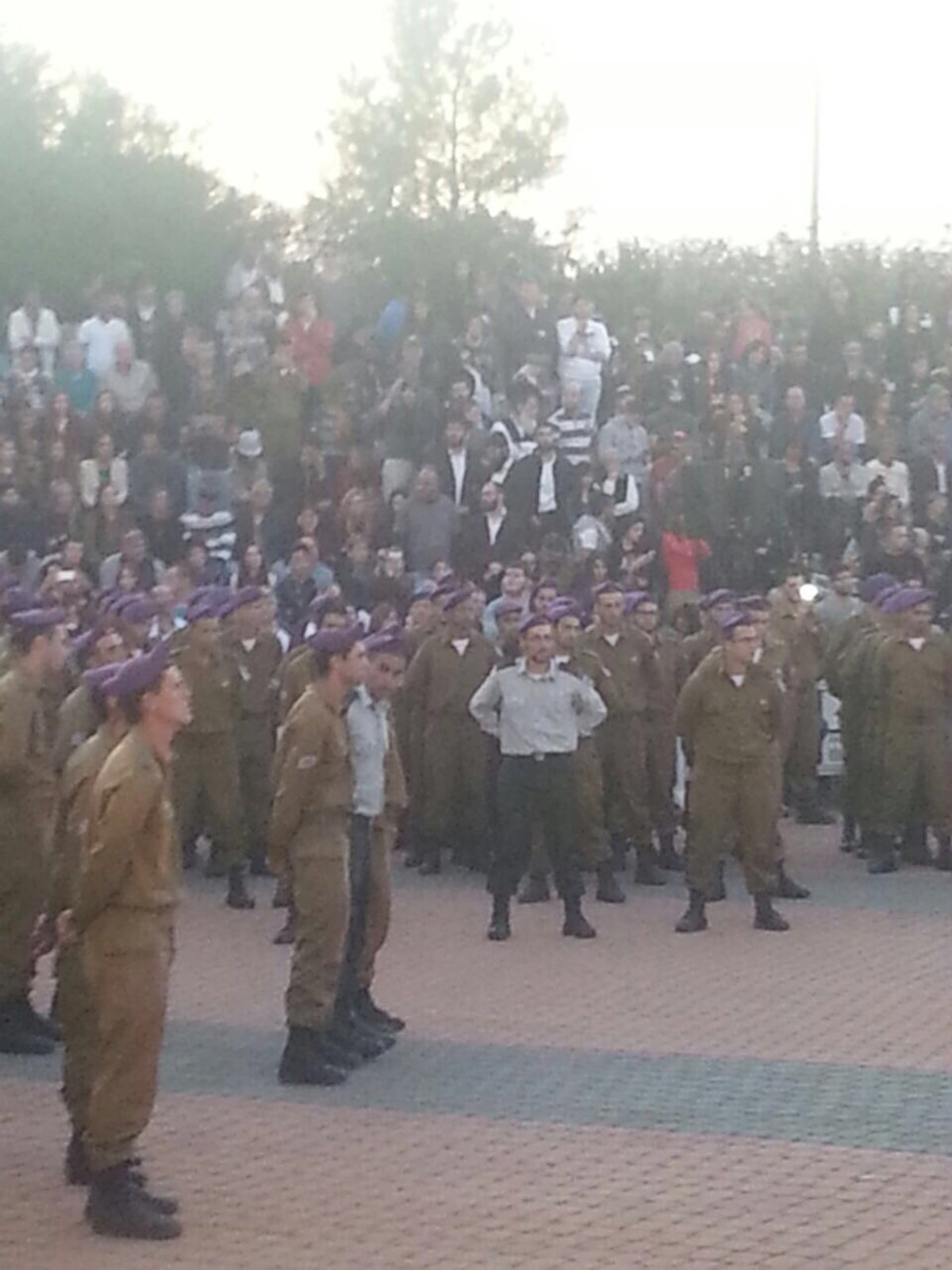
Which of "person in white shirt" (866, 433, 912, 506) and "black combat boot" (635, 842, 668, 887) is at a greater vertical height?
"person in white shirt" (866, 433, 912, 506)

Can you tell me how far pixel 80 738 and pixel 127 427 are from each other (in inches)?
400

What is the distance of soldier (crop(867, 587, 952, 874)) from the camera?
15828 millimetres

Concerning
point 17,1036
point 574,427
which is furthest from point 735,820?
point 574,427

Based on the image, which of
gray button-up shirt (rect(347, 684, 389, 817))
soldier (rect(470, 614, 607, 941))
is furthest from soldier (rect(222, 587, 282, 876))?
gray button-up shirt (rect(347, 684, 389, 817))

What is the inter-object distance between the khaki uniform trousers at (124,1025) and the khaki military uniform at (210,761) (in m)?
6.81

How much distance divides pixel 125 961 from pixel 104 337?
49.3ft

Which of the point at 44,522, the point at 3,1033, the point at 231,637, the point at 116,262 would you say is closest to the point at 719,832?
the point at 231,637

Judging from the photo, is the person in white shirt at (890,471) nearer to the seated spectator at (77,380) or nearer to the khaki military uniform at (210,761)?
the seated spectator at (77,380)

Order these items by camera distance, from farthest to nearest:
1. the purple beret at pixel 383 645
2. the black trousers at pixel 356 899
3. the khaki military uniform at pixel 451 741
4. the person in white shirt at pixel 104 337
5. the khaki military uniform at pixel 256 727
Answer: the person in white shirt at pixel 104 337 → the khaki military uniform at pixel 451 741 → the khaki military uniform at pixel 256 727 → the purple beret at pixel 383 645 → the black trousers at pixel 356 899

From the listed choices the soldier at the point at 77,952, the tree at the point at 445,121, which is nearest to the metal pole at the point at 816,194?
the tree at the point at 445,121

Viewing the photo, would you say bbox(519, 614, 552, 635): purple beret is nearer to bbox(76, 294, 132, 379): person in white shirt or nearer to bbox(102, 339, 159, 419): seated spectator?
bbox(102, 339, 159, 419): seated spectator

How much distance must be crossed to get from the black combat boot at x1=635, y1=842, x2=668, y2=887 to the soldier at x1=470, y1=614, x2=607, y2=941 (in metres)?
2.00

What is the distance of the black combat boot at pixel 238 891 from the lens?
14.6 m

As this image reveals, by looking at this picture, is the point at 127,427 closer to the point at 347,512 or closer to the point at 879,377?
the point at 347,512
